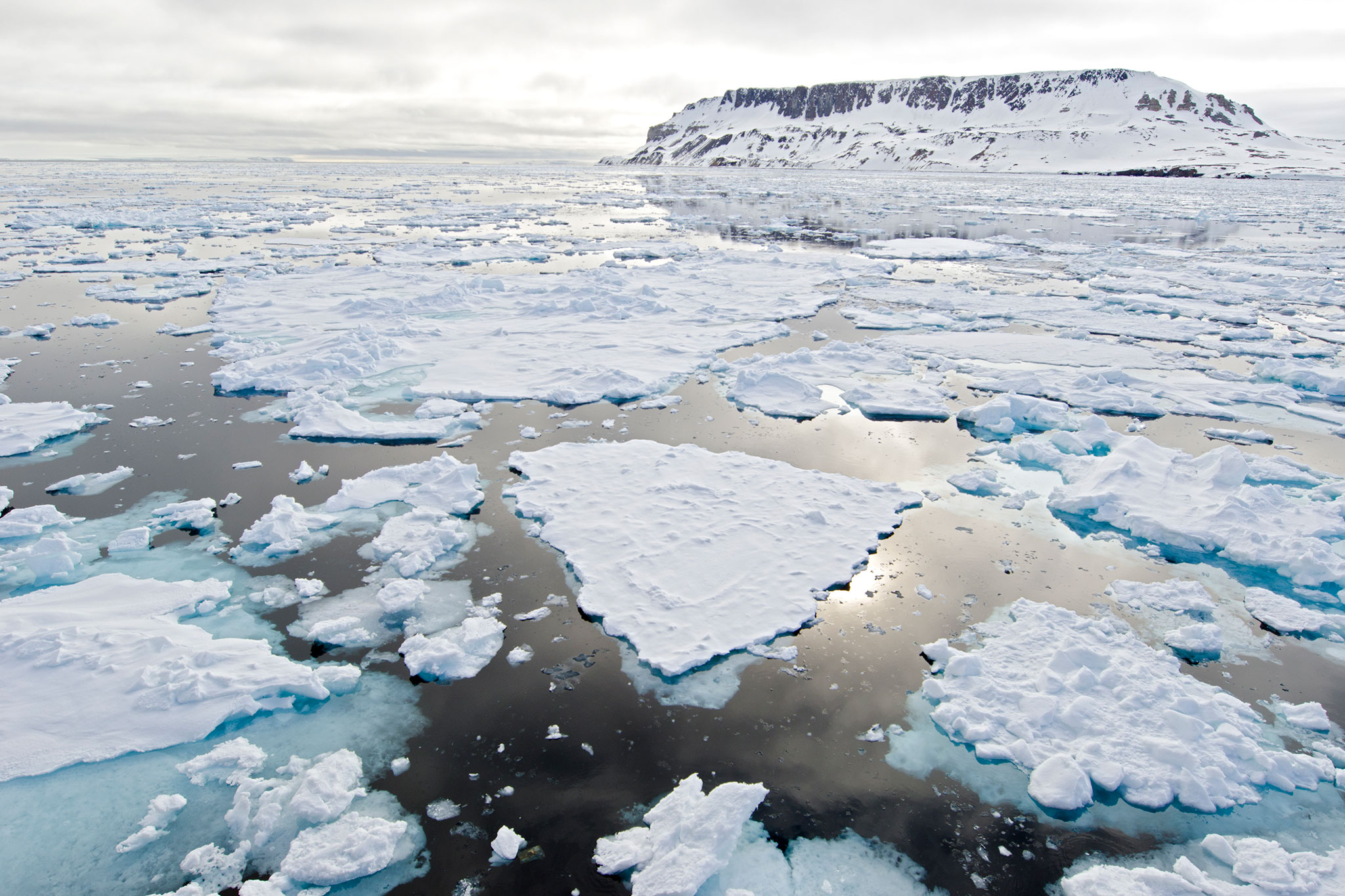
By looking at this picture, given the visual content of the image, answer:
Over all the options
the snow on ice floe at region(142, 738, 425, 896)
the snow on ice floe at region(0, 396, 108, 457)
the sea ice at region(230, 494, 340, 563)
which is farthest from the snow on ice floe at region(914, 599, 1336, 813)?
the snow on ice floe at region(0, 396, 108, 457)

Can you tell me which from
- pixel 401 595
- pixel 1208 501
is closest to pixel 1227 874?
pixel 1208 501

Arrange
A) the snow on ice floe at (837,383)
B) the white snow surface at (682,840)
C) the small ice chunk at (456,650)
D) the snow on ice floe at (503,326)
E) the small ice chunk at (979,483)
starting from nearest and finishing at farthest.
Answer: the white snow surface at (682,840)
the small ice chunk at (456,650)
the small ice chunk at (979,483)
the snow on ice floe at (837,383)
the snow on ice floe at (503,326)

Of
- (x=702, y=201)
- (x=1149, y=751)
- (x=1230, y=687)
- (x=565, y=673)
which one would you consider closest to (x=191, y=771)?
(x=565, y=673)

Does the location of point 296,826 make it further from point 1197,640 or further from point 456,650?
point 1197,640

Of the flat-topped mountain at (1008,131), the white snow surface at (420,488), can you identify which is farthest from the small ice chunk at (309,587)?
the flat-topped mountain at (1008,131)

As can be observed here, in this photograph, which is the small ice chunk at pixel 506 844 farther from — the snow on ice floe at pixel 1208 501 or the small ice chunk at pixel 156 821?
the snow on ice floe at pixel 1208 501

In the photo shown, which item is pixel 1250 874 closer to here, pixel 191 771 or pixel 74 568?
pixel 191 771
